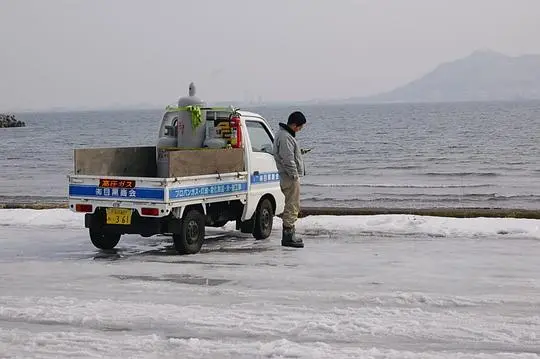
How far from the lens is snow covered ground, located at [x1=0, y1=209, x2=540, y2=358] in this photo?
6.21 meters

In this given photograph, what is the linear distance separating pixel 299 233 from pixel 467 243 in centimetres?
292

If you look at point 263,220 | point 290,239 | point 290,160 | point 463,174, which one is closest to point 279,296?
point 290,160

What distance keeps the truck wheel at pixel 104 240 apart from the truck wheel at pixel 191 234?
1.23 m

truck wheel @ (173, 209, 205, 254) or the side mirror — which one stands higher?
the side mirror

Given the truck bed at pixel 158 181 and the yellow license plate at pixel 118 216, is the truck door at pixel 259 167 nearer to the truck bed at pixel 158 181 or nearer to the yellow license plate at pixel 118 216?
the truck bed at pixel 158 181

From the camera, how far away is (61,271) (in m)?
9.62

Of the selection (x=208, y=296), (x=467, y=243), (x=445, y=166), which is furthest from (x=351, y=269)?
(x=445, y=166)

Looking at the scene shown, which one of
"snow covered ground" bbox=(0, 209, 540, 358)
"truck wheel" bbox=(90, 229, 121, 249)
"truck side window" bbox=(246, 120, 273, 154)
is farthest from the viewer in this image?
"truck side window" bbox=(246, 120, 273, 154)

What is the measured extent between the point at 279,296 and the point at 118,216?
11.3 ft

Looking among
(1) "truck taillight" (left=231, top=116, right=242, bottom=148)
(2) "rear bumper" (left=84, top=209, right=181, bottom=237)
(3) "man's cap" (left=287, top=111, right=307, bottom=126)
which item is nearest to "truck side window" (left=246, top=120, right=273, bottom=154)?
(1) "truck taillight" (left=231, top=116, right=242, bottom=148)

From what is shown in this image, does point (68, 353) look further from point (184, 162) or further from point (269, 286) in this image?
point (184, 162)

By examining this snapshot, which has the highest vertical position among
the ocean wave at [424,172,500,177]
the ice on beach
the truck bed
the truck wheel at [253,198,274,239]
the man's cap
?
the man's cap

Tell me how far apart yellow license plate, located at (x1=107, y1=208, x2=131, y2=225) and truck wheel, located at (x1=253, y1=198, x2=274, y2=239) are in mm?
2534

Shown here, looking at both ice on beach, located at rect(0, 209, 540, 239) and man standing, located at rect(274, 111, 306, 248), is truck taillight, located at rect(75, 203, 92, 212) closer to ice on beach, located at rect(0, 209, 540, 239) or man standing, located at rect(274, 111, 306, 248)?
man standing, located at rect(274, 111, 306, 248)
